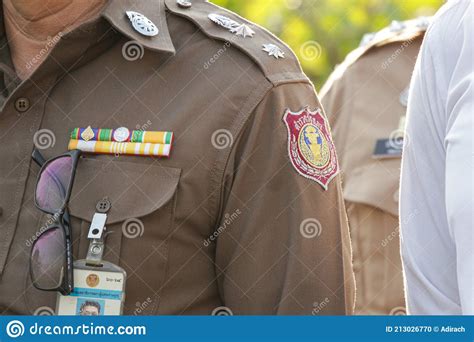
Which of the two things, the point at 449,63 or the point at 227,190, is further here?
the point at 227,190

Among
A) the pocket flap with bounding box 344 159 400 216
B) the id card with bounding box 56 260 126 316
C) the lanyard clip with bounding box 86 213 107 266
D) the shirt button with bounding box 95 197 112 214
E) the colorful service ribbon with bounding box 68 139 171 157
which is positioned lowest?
the pocket flap with bounding box 344 159 400 216

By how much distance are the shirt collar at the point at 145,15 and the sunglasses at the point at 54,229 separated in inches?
11.3

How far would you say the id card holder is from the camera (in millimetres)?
2670

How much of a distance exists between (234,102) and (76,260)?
472 mm

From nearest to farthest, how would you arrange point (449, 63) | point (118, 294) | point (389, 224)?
point (449, 63), point (118, 294), point (389, 224)

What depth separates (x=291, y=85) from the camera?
9.23ft

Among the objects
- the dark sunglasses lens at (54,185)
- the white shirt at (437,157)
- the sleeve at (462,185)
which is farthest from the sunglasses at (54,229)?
the sleeve at (462,185)

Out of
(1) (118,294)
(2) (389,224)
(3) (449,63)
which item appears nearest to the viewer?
(3) (449,63)

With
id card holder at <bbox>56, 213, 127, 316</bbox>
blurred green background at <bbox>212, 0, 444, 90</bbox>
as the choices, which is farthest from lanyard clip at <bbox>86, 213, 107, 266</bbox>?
blurred green background at <bbox>212, 0, 444, 90</bbox>

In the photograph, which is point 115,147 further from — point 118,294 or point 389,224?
point 389,224

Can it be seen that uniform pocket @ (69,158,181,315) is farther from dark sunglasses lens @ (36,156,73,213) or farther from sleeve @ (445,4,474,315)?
sleeve @ (445,4,474,315)

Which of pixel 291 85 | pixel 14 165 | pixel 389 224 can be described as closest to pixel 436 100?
pixel 291 85

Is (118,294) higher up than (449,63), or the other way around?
(449,63)

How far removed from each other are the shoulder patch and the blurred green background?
5500 millimetres
